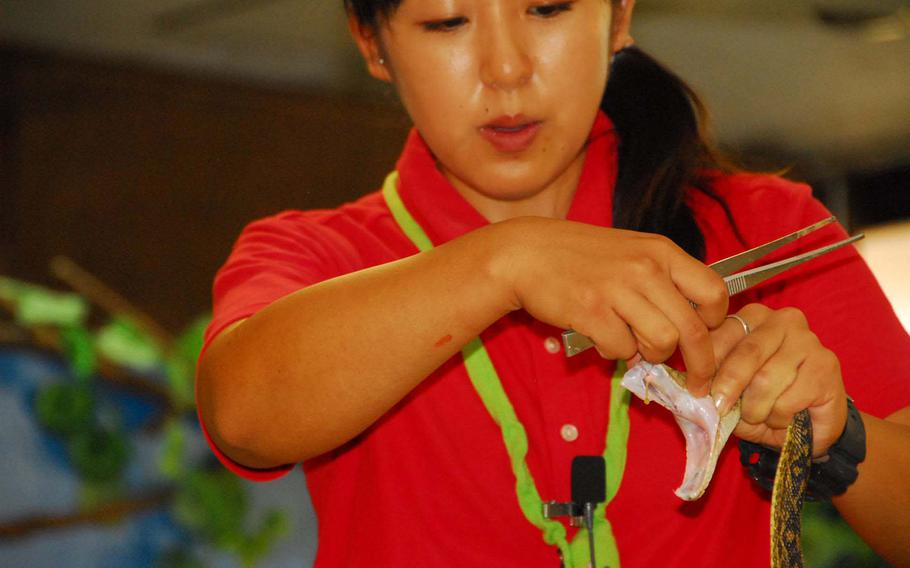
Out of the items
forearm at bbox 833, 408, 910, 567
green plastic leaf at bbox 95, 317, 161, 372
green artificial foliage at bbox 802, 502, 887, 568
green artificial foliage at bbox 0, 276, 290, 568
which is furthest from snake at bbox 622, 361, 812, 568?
green plastic leaf at bbox 95, 317, 161, 372

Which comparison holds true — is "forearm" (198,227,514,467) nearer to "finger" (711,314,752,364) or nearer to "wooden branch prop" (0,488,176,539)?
"finger" (711,314,752,364)

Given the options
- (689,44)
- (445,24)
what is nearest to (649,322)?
(445,24)

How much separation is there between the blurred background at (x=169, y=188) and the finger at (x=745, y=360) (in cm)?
204

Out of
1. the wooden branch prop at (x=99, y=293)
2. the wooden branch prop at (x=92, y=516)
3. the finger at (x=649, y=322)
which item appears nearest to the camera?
the finger at (x=649, y=322)

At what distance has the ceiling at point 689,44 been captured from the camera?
11.7 ft

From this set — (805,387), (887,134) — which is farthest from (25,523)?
(887,134)

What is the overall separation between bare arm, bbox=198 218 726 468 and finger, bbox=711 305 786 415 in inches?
0.9

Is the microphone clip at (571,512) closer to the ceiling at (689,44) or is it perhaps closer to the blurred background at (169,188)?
the blurred background at (169,188)

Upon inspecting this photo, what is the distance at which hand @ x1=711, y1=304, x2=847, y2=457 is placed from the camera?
65cm

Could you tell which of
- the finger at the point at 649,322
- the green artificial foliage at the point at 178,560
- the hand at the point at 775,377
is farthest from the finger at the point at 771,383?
the green artificial foliage at the point at 178,560

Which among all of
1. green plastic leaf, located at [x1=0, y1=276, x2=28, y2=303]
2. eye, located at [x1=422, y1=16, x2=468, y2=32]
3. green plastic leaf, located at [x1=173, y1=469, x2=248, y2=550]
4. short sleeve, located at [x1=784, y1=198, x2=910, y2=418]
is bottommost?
green plastic leaf, located at [x1=173, y1=469, x2=248, y2=550]

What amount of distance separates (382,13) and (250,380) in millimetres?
334

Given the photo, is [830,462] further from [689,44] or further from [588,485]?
[689,44]

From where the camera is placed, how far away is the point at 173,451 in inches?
129
